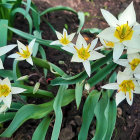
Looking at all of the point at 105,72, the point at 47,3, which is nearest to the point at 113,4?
the point at 47,3

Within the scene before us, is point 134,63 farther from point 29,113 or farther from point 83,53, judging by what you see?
point 29,113

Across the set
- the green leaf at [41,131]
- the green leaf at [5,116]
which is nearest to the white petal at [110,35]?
the green leaf at [41,131]

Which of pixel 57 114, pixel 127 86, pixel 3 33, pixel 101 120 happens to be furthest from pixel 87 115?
pixel 3 33

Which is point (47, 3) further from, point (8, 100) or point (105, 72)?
point (8, 100)

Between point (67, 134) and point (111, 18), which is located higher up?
point (111, 18)

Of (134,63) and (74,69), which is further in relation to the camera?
(74,69)

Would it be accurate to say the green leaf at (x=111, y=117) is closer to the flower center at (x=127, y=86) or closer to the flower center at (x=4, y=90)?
the flower center at (x=127, y=86)
